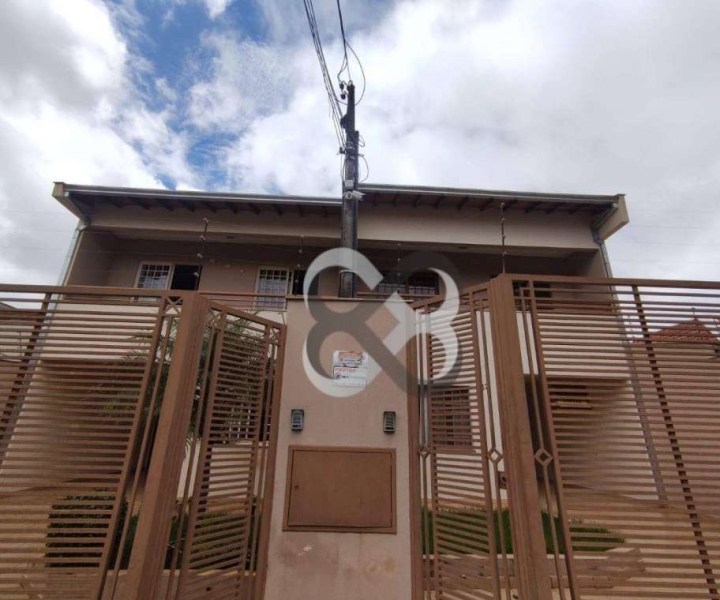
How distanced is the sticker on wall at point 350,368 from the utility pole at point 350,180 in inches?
101

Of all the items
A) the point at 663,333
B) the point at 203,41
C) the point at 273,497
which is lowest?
the point at 273,497

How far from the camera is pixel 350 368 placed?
11.4 ft

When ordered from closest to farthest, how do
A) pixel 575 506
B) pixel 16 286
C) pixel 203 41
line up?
1. pixel 575 506
2. pixel 16 286
3. pixel 203 41

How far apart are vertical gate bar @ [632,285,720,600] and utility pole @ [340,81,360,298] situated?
402 centimetres

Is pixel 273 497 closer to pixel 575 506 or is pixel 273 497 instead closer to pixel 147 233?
pixel 575 506

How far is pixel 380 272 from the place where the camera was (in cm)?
882

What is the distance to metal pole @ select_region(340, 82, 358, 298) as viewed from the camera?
663 cm

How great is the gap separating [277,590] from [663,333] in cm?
396

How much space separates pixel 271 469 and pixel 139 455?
3.65 ft

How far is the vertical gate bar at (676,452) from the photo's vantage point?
2340 millimetres

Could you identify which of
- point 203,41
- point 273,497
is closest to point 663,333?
point 273,497

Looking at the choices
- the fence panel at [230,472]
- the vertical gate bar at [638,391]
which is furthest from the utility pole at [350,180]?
the vertical gate bar at [638,391]

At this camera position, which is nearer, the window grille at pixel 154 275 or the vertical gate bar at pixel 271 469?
the vertical gate bar at pixel 271 469

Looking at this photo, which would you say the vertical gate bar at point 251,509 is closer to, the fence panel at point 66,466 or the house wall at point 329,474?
the house wall at point 329,474
